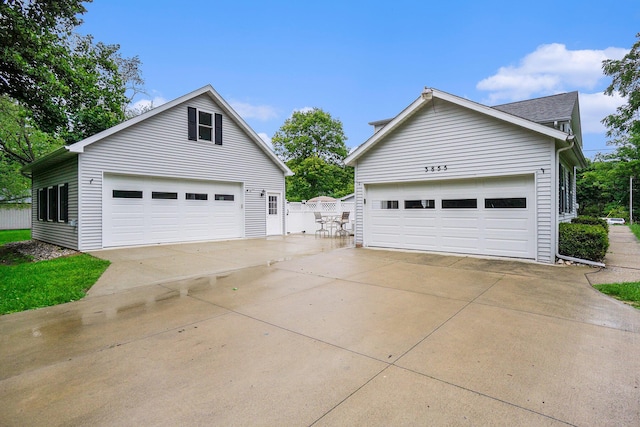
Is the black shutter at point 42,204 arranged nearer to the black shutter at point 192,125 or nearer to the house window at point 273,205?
the black shutter at point 192,125

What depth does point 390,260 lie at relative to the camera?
841cm

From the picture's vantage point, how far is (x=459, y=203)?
905 cm

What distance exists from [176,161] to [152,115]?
179 cm

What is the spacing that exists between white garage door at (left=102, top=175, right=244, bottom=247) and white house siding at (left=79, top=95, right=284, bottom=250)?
333 mm

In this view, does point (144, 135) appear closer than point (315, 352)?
No

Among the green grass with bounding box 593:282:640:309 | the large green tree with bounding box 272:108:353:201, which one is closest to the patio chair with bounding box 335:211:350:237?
the green grass with bounding box 593:282:640:309

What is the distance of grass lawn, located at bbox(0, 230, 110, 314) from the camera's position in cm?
494

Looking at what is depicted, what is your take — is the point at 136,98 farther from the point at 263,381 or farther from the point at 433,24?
the point at 263,381

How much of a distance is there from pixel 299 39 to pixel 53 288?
14.7 m

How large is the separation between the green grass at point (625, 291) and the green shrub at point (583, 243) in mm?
1983

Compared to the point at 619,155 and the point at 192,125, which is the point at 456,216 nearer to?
the point at 192,125

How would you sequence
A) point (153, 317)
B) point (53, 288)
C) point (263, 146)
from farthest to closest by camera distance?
point (263, 146)
point (53, 288)
point (153, 317)

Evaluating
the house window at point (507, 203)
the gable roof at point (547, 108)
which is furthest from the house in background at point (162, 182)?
the gable roof at point (547, 108)

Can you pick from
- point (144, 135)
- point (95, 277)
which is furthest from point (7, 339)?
point (144, 135)
